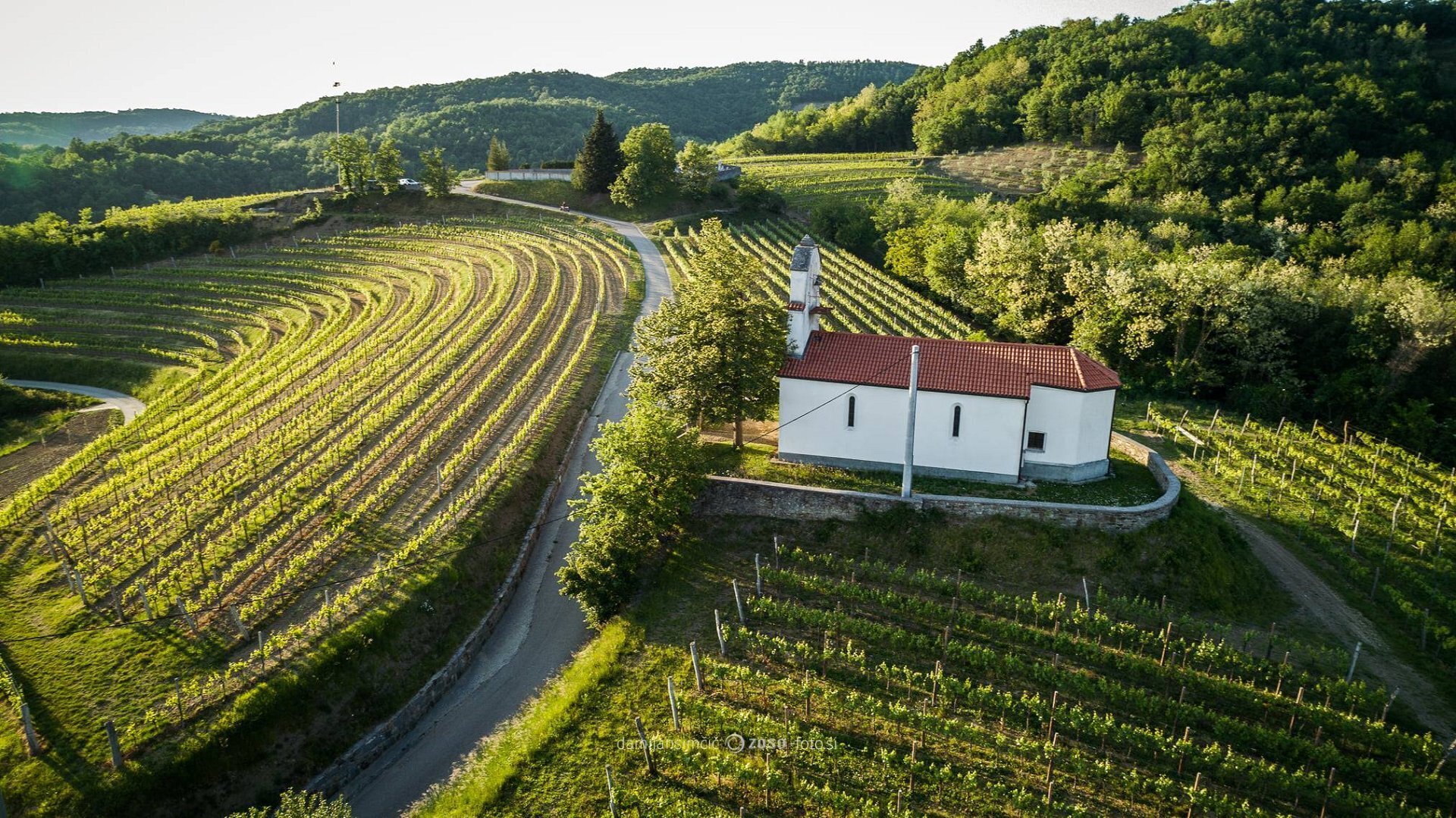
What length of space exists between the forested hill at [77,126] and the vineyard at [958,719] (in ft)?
552

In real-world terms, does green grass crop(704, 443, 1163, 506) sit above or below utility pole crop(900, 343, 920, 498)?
below

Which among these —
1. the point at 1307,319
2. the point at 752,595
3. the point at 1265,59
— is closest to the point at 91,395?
the point at 752,595

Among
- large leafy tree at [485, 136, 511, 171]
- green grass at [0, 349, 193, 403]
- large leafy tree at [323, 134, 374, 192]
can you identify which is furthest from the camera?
large leafy tree at [485, 136, 511, 171]

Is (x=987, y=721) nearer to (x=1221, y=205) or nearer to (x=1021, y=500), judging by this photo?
(x=1021, y=500)

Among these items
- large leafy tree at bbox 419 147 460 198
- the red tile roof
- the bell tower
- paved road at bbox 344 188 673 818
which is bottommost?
paved road at bbox 344 188 673 818

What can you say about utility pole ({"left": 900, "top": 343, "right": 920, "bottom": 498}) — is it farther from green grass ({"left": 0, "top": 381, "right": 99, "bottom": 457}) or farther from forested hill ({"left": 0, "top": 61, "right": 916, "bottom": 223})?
forested hill ({"left": 0, "top": 61, "right": 916, "bottom": 223})

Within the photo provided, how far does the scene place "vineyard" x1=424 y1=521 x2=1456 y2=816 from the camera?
18.7 m

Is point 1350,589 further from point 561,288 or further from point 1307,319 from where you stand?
point 561,288

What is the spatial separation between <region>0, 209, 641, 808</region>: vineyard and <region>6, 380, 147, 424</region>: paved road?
2922 millimetres

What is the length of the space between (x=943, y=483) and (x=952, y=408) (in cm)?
280

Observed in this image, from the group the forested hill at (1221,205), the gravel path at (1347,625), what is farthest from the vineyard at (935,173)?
the gravel path at (1347,625)

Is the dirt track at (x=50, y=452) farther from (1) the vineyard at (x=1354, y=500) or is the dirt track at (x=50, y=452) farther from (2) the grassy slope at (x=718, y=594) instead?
(1) the vineyard at (x=1354, y=500)

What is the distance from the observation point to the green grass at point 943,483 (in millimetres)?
28797

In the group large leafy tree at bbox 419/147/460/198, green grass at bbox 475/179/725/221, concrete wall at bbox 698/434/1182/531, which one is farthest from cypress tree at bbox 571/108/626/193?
concrete wall at bbox 698/434/1182/531
